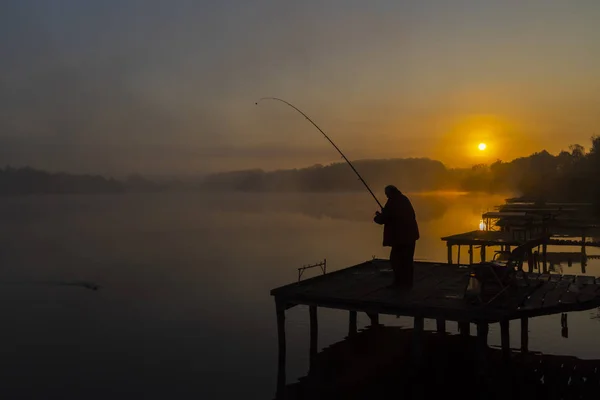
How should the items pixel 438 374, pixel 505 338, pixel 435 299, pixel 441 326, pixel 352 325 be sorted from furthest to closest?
pixel 352 325 < pixel 441 326 < pixel 505 338 < pixel 438 374 < pixel 435 299

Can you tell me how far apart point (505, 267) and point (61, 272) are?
114 feet

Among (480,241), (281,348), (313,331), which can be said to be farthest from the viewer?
(480,241)

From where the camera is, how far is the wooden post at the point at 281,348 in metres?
15.1

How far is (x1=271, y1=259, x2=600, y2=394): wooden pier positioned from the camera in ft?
40.3

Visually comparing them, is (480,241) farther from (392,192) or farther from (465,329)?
(392,192)

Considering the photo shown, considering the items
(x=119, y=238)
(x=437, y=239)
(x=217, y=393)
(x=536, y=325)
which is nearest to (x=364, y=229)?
(x=437, y=239)

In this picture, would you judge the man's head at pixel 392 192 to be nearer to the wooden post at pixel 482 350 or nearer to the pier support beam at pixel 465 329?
the wooden post at pixel 482 350

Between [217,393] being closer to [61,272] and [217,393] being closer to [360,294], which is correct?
[360,294]

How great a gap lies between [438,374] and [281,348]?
4.25 metres

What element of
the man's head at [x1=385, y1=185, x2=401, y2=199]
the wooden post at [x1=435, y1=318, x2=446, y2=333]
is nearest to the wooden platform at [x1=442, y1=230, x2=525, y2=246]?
the wooden post at [x1=435, y1=318, x2=446, y2=333]

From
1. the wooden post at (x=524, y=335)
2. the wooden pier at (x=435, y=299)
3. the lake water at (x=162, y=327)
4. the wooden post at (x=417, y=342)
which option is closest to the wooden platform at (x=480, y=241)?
the lake water at (x=162, y=327)

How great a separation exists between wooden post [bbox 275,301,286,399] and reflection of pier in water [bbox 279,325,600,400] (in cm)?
22

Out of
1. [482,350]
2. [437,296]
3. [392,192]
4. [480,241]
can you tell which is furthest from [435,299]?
[480,241]

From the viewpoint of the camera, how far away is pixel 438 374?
1494 cm
